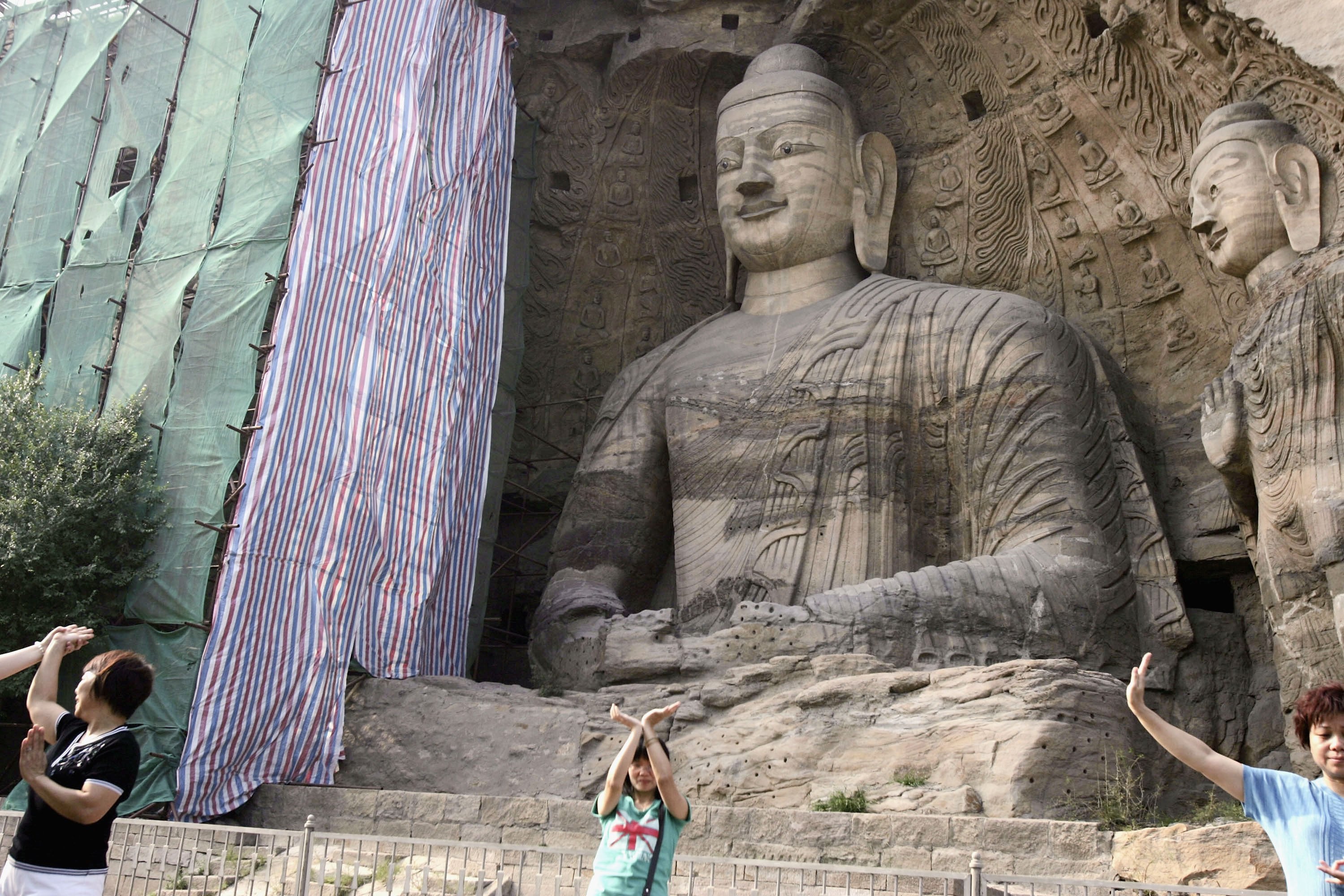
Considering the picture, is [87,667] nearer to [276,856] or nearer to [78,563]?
[276,856]

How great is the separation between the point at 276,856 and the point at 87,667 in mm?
2829

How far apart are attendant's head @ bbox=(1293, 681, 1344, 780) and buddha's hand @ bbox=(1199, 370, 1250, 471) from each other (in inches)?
203

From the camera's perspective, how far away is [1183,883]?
5.50 meters

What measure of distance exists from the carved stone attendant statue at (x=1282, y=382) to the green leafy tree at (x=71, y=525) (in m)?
6.14

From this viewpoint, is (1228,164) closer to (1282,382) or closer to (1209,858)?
(1282,382)

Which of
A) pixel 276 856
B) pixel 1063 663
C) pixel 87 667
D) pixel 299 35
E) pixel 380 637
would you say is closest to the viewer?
pixel 87 667

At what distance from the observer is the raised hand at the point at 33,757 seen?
12.1 feet

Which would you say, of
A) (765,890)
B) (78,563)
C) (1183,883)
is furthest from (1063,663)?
(78,563)

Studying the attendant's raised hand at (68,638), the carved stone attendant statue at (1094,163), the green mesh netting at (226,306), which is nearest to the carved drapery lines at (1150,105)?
the carved stone attendant statue at (1094,163)

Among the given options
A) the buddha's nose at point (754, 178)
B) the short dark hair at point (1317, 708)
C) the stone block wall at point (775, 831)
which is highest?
the buddha's nose at point (754, 178)

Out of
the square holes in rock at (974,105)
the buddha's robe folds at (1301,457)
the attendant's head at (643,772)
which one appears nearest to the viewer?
the attendant's head at (643,772)

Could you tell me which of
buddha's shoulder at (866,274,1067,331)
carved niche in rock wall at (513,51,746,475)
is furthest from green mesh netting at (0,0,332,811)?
buddha's shoulder at (866,274,1067,331)

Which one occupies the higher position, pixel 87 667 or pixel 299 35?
pixel 299 35

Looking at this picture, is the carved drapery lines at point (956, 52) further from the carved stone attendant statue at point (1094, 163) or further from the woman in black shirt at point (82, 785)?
the woman in black shirt at point (82, 785)
